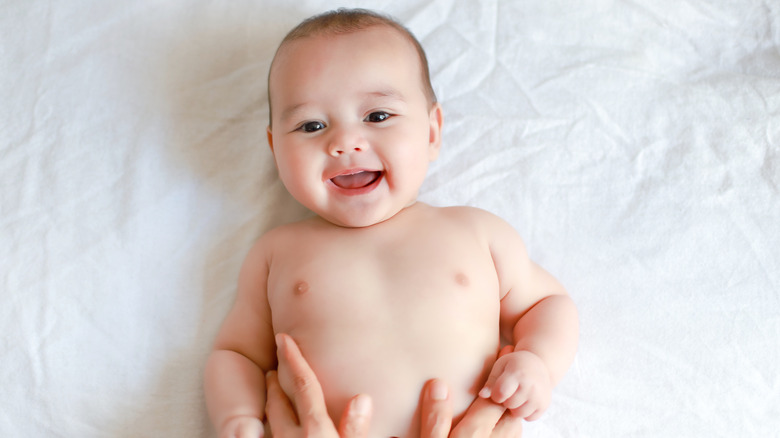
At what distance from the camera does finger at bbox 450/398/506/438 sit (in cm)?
97

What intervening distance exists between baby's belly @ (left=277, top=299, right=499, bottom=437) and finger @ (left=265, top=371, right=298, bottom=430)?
0.08ft

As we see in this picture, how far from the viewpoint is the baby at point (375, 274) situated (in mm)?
1019

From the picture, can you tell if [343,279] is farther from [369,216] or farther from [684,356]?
[684,356]

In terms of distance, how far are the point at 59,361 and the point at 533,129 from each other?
39.9 inches

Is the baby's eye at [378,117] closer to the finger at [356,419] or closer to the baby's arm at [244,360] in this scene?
the baby's arm at [244,360]

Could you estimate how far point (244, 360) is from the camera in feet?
3.65

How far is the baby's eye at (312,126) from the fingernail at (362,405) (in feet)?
1.51

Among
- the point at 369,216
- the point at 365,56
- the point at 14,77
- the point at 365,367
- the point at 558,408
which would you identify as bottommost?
the point at 558,408

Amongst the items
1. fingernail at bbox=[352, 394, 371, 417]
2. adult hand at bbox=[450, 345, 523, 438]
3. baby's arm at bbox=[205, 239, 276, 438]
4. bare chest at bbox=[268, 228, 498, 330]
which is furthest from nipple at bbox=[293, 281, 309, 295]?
adult hand at bbox=[450, 345, 523, 438]

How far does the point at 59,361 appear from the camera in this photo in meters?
1.15

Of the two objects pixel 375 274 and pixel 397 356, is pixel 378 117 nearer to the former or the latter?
pixel 375 274

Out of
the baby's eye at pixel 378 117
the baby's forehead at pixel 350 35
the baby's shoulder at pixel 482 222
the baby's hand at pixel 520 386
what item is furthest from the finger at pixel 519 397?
the baby's forehead at pixel 350 35

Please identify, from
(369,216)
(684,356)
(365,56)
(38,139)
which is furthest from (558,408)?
(38,139)

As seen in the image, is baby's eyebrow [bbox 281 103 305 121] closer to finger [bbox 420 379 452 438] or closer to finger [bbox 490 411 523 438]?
finger [bbox 420 379 452 438]
